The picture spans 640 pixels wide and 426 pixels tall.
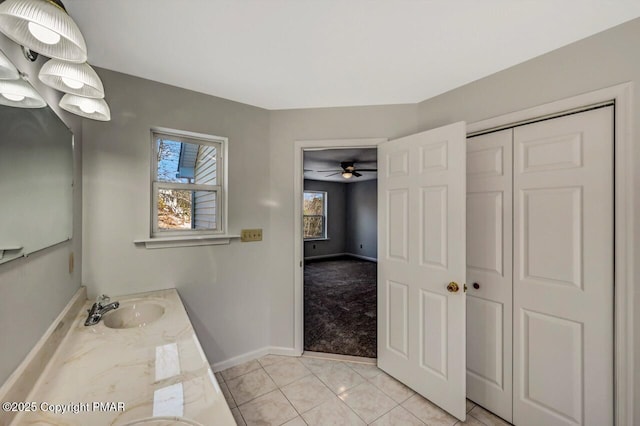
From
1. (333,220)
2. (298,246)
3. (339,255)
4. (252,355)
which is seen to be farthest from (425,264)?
(339,255)

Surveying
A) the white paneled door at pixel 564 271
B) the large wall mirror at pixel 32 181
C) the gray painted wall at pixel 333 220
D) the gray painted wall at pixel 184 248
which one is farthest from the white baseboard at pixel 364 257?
the large wall mirror at pixel 32 181

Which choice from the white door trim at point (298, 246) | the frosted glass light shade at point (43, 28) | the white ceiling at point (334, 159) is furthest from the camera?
the white ceiling at point (334, 159)

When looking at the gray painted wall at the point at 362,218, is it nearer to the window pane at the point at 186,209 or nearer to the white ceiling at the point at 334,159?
the white ceiling at the point at 334,159

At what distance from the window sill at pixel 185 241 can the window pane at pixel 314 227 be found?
5183 millimetres

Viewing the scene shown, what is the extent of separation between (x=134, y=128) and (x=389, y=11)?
5.87 ft

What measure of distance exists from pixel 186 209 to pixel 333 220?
587cm

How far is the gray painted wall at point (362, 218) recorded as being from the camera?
721 centimetres

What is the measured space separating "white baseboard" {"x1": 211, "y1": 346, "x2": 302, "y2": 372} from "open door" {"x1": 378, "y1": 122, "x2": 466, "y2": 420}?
33.8 inches

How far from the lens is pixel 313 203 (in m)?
7.44

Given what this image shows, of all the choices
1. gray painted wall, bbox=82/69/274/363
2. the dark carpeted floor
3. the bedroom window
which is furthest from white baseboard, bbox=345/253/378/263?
gray painted wall, bbox=82/69/274/363

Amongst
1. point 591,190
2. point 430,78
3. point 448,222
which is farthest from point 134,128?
point 591,190

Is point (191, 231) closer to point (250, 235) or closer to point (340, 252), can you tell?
point (250, 235)

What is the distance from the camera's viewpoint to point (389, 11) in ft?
3.99

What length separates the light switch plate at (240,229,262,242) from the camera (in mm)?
2242
